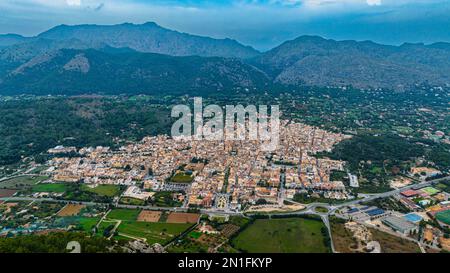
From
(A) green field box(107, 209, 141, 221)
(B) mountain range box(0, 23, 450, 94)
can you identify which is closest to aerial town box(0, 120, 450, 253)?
(A) green field box(107, 209, 141, 221)

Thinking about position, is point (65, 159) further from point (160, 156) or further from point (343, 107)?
point (343, 107)

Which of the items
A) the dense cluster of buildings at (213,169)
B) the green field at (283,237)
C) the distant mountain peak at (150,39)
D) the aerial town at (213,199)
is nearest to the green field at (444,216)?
the aerial town at (213,199)

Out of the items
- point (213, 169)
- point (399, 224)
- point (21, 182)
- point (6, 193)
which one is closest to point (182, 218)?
point (213, 169)

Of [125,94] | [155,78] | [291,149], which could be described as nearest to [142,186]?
[291,149]

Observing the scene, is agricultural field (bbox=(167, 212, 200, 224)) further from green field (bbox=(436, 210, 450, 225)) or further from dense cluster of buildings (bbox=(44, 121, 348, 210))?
green field (bbox=(436, 210, 450, 225))

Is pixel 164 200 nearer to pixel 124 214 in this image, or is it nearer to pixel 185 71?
pixel 124 214

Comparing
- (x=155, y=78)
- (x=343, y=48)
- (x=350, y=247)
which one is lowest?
(x=350, y=247)

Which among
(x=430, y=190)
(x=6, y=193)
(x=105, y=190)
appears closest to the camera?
(x=6, y=193)
